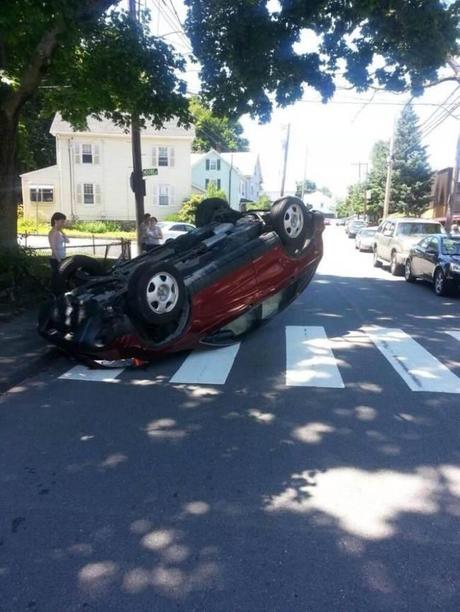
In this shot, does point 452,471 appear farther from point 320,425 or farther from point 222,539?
point 222,539

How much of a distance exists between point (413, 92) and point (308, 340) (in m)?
8.55

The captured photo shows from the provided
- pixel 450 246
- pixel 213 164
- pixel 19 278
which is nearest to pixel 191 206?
pixel 213 164

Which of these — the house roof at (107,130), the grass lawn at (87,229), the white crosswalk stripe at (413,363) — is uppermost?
the house roof at (107,130)

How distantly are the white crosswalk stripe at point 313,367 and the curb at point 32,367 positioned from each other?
1.36 feet

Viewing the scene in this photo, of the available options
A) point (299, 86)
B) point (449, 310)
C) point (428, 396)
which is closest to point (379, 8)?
point (299, 86)

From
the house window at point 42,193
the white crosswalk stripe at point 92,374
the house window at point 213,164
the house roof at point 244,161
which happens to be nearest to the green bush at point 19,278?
the white crosswalk stripe at point 92,374

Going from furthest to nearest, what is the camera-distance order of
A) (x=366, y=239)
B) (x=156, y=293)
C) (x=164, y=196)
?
(x=164, y=196)
(x=366, y=239)
(x=156, y=293)

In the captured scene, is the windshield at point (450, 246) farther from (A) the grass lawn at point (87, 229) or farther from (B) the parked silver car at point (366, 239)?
(A) the grass lawn at point (87, 229)

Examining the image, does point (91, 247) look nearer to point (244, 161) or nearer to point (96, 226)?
point (96, 226)

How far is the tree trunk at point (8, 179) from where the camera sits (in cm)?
1095

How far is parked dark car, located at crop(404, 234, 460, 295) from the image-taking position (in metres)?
13.2

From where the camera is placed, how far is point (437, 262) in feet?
45.7

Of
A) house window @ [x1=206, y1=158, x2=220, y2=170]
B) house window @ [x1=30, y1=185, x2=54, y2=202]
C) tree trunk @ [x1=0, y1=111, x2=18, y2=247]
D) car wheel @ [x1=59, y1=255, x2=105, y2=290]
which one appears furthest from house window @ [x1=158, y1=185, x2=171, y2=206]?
car wheel @ [x1=59, y1=255, x2=105, y2=290]

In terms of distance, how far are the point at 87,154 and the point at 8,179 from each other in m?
32.6
